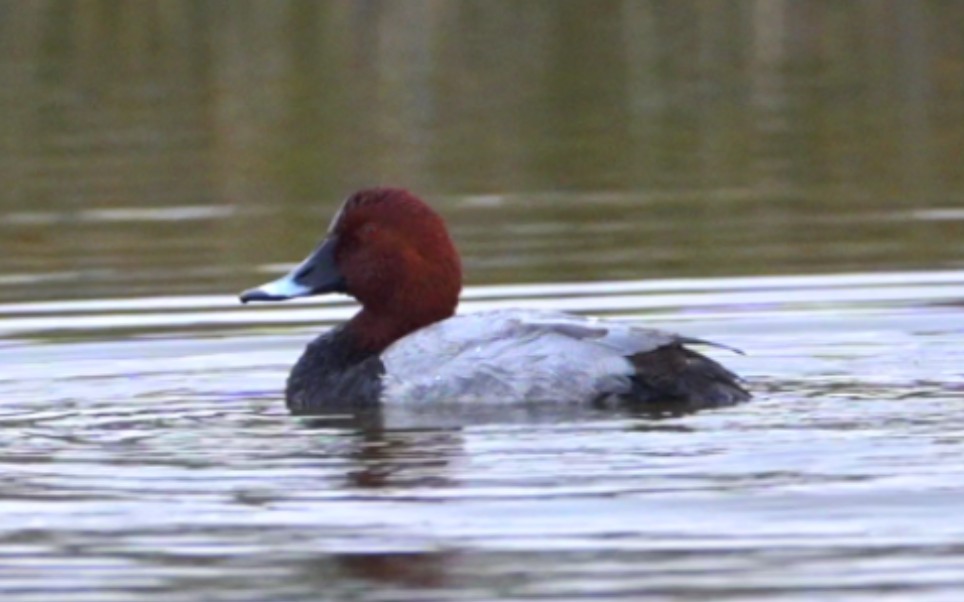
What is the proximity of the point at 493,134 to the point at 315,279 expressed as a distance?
9675 mm

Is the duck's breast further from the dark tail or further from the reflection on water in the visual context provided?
the reflection on water

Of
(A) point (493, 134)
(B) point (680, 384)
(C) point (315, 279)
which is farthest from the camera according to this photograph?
(A) point (493, 134)

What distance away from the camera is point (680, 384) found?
28.2 feet

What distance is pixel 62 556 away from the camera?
6387mm

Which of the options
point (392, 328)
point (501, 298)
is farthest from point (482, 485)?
point (501, 298)

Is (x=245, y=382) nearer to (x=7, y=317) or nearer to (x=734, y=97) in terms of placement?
(x=7, y=317)

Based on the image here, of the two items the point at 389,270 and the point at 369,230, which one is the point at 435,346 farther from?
the point at 369,230

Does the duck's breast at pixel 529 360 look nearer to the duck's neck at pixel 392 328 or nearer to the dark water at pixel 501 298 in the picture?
the dark water at pixel 501 298

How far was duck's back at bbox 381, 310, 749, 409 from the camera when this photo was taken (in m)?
8.62

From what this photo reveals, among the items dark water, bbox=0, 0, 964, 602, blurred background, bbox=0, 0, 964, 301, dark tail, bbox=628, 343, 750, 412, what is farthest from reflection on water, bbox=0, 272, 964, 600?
blurred background, bbox=0, 0, 964, 301

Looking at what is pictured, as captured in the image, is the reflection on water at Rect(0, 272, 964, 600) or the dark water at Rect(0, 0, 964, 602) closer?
the reflection on water at Rect(0, 272, 964, 600)

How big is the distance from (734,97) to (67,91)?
6.32m

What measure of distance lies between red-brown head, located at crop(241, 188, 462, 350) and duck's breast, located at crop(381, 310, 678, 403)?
1.78 ft

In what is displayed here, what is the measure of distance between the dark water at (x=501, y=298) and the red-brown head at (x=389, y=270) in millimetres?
465
